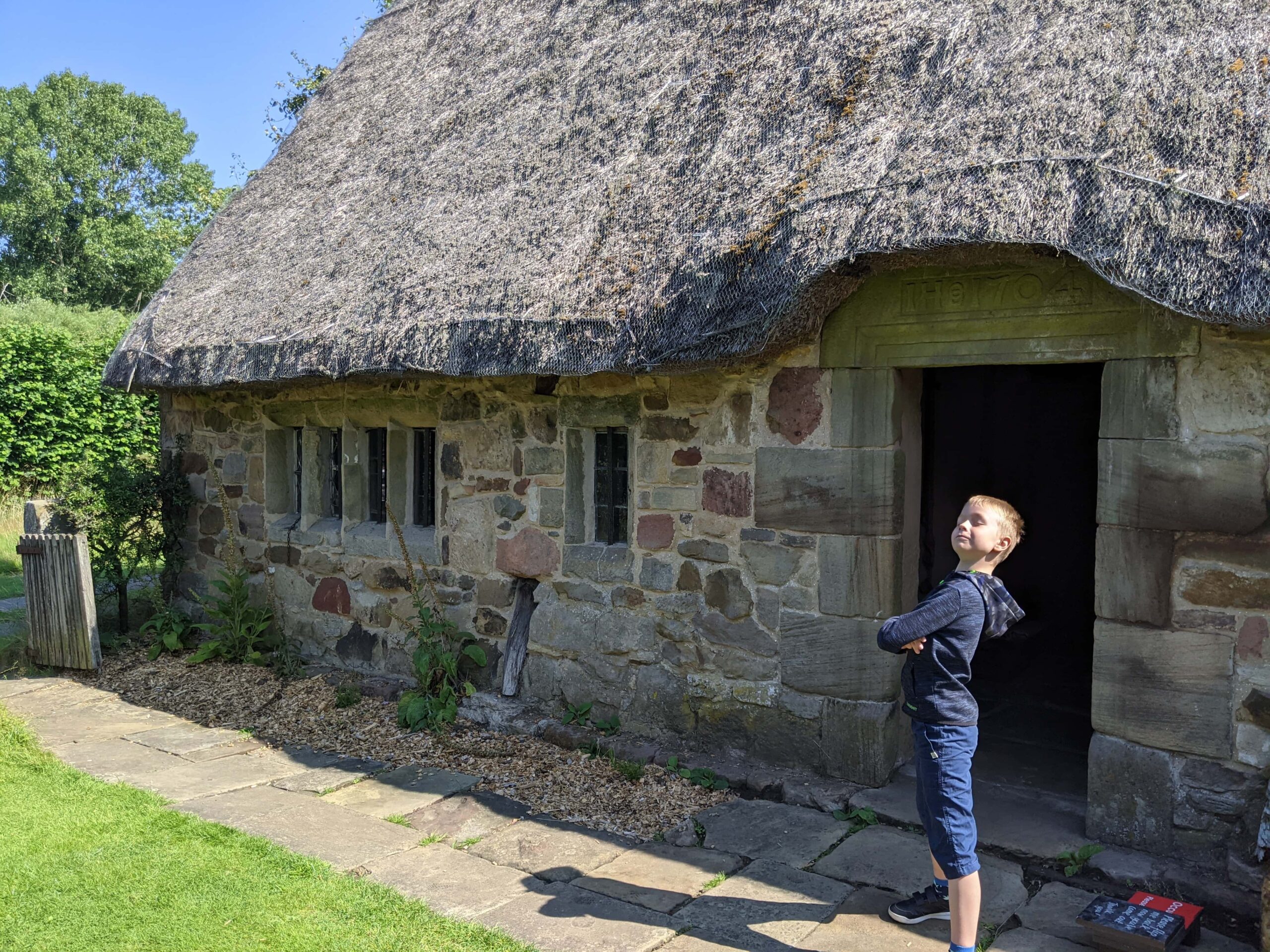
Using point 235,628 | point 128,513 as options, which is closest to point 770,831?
point 235,628

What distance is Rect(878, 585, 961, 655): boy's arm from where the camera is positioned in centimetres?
287

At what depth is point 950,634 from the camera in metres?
2.91

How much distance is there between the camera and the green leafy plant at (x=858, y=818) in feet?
12.7

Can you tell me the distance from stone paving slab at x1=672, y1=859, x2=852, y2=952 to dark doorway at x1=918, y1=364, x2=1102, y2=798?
2613 mm

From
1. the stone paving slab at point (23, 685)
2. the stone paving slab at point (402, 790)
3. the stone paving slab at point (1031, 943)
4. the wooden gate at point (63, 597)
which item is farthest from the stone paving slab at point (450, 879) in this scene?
the wooden gate at point (63, 597)

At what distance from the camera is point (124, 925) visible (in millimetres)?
3184

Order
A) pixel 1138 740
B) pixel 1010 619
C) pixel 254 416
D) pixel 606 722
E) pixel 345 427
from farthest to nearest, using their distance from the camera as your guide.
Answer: pixel 254 416 → pixel 345 427 → pixel 606 722 → pixel 1138 740 → pixel 1010 619

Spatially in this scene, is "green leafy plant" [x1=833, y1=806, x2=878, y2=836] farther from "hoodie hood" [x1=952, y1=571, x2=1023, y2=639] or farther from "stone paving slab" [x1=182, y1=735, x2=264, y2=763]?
"stone paving slab" [x1=182, y1=735, x2=264, y2=763]

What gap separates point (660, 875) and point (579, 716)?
4.99 feet

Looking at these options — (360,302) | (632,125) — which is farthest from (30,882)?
(632,125)

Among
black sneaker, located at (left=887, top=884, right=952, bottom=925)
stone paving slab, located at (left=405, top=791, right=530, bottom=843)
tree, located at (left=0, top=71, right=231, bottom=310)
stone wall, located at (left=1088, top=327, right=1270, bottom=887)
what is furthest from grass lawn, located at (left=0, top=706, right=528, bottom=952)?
tree, located at (left=0, top=71, right=231, bottom=310)

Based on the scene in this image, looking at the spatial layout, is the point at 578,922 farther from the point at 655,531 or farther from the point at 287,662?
the point at 287,662

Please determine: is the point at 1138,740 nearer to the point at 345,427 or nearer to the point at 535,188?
the point at 535,188

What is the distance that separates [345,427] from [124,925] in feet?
11.8
